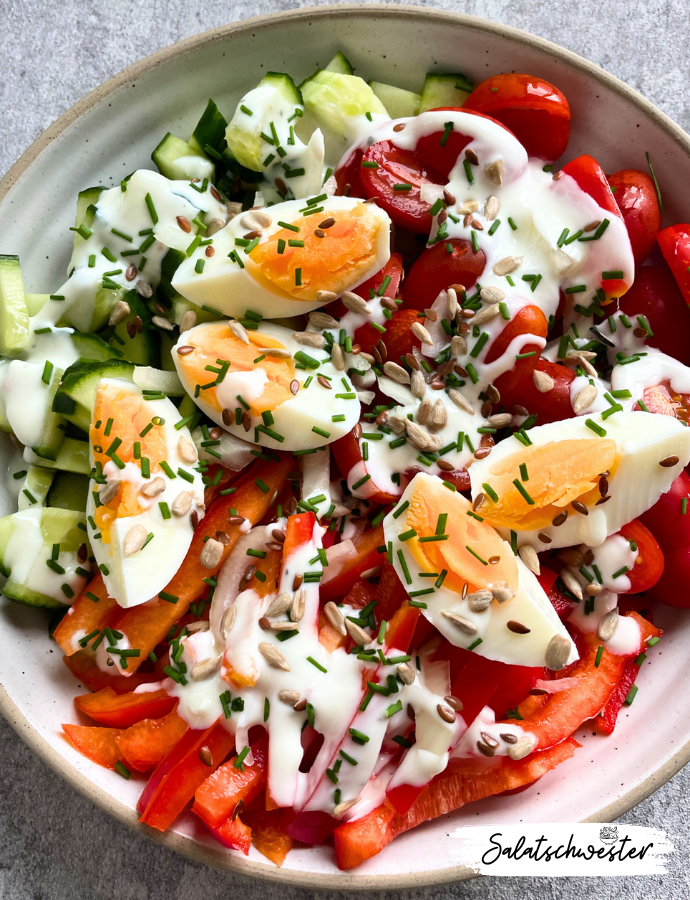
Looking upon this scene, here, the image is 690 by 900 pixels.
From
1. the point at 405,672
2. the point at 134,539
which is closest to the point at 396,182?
the point at 134,539

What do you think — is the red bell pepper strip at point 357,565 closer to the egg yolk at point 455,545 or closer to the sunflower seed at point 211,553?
the egg yolk at point 455,545

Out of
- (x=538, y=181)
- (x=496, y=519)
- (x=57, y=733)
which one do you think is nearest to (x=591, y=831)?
(x=496, y=519)

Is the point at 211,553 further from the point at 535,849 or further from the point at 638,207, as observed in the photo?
the point at 638,207

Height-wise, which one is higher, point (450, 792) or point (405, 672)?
point (405, 672)

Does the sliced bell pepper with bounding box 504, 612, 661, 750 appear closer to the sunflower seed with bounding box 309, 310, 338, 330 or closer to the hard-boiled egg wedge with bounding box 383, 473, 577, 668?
the hard-boiled egg wedge with bounding box 383, 473, 577, 668

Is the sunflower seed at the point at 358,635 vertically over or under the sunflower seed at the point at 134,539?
under

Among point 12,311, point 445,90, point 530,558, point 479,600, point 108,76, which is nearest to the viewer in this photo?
point 479,600

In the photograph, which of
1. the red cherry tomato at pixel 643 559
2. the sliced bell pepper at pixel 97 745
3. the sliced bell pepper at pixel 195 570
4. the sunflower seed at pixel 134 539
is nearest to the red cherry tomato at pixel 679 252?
the red cherry tomato at pixel 643 559
